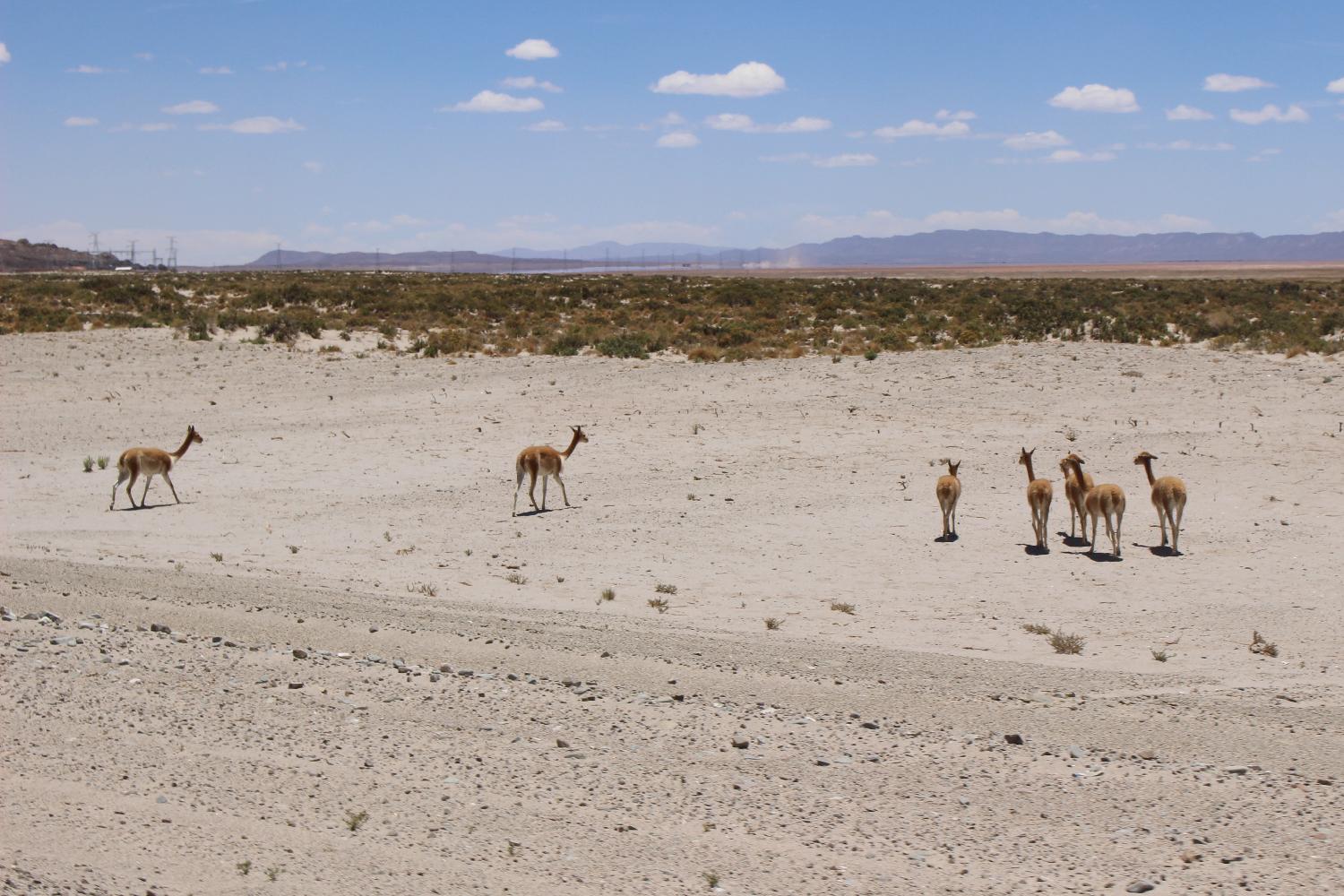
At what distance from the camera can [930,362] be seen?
28.9 metres

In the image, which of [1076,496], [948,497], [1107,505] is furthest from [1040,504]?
[948,497]

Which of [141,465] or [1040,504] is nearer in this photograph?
[1040,504]

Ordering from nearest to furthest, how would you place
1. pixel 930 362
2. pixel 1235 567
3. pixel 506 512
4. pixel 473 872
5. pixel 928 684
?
1. pixel 473 872
2. pixel 928 684
3. pixel 1235 567
4. pixel 506 512
5. pixel 930 362

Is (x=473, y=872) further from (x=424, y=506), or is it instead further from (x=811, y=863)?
(x=424, y=506)

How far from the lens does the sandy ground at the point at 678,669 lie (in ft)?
21.8

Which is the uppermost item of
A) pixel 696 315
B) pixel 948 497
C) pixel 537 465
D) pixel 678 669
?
pixel 696 315

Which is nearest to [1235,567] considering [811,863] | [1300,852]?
[1300,852]

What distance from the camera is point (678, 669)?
9859 mm

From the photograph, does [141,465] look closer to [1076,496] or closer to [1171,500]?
[1076,496]

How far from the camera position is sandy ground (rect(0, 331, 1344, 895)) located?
6633 millimetres

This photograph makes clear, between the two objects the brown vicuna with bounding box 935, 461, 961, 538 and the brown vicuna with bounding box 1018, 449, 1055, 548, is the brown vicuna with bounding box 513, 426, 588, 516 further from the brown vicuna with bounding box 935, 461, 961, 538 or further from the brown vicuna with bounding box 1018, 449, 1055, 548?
the brown vicuna with bounding box 1018, 449, 1055, 548

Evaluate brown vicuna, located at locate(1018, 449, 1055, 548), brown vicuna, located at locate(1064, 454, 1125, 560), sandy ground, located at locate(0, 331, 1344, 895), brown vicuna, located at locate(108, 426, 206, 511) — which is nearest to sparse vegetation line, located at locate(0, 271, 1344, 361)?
sandy ground, located at locate(0, 331, 1344, 895)

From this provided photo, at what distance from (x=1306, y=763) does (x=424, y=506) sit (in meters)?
12.8

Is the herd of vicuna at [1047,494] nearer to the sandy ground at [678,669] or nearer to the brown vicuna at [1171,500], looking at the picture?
the brown vicuna at [1171,500]
